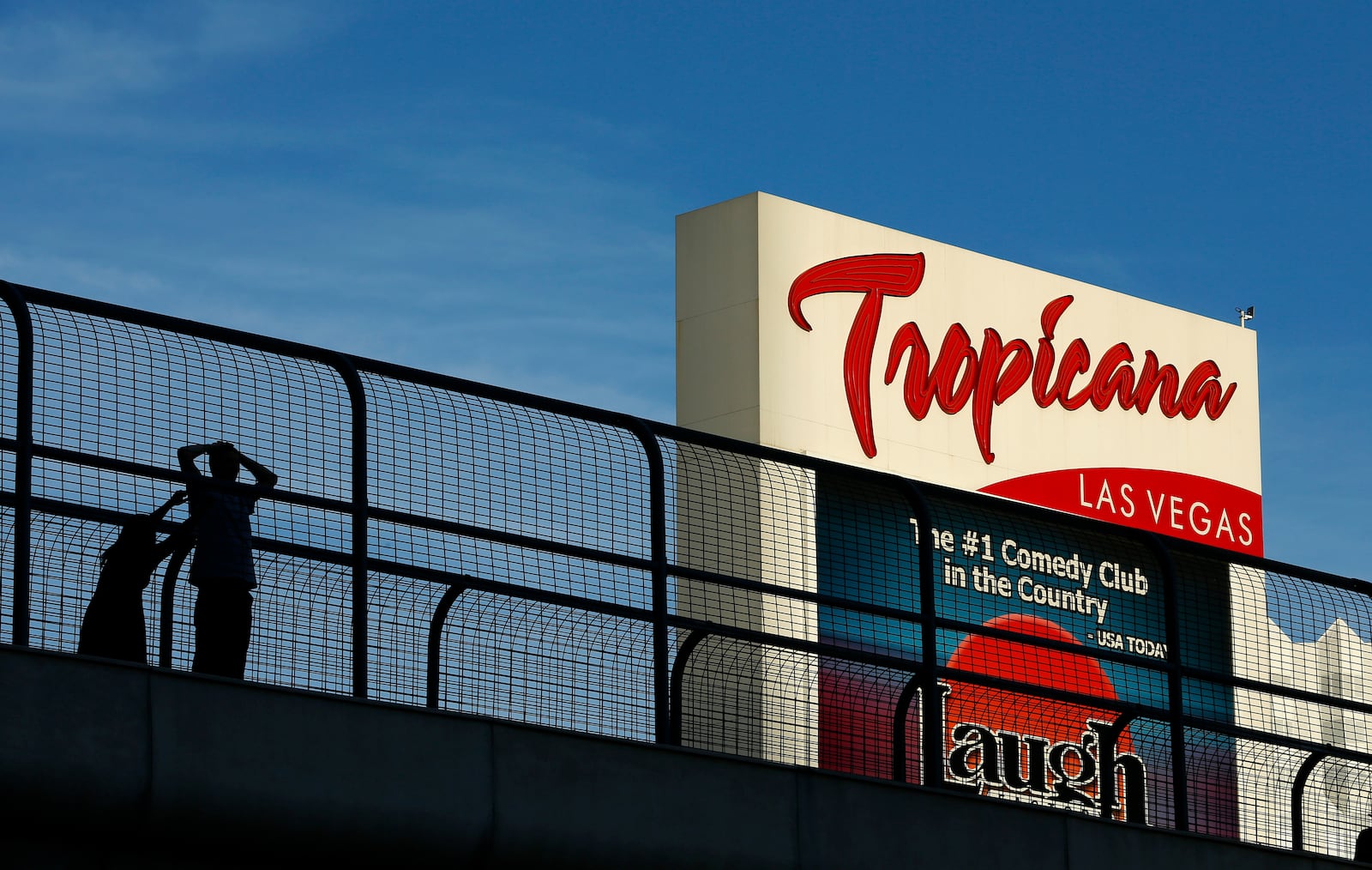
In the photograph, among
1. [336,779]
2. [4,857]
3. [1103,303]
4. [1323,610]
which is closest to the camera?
[4,857]

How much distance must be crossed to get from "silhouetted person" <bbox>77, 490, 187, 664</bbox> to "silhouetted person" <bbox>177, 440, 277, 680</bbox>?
0.15m

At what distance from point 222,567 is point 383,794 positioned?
1.41m

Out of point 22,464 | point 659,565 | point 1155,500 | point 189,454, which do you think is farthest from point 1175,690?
point 1155,500

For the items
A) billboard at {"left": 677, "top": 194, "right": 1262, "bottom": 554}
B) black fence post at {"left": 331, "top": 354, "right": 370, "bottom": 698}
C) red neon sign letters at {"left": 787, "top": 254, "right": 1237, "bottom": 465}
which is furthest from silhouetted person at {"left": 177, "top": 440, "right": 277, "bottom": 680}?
red neon sign letters at {"left": 787, "top": 254, "right": 1237, "bottom": 465}

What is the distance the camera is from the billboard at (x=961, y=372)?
2534 cm

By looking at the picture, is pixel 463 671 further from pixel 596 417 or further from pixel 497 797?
pixel 596 417

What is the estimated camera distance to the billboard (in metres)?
25.3

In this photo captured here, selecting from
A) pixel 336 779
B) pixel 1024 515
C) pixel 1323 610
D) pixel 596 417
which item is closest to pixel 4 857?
pixel 336 779

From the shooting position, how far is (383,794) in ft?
36.9

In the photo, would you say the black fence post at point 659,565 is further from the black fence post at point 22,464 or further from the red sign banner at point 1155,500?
the red sign banner at point 1155,500

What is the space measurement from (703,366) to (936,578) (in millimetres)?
3638

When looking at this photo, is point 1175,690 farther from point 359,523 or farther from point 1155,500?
point 1155,500

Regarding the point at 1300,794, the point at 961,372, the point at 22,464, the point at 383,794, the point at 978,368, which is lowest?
the point at 383,794

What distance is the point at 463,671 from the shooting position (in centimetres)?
1188
